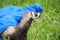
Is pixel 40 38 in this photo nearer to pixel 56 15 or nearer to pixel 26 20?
pixel 26 20

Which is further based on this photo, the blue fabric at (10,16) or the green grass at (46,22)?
the green grass at (46,22)

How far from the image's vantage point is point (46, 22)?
3604 millimetres

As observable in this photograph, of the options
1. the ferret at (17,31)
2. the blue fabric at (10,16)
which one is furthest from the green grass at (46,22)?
the ferret at (17,31)

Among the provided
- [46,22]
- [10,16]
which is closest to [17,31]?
[10,16]

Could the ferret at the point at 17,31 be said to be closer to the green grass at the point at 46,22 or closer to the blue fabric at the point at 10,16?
the blue fabric at the point at 10,16

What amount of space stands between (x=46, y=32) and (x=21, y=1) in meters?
0.96

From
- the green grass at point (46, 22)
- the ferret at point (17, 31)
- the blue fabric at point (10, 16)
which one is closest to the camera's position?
the ferret at point (17, 31)

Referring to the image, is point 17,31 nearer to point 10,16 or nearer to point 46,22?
point 10,16

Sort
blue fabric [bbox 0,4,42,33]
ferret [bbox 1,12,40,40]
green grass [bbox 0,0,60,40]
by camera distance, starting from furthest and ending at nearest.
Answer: green grass [bbox 0,0,60,40] < blue fabric [bbox 0,4,42,33] < ferret [bbox 1,12,40,40]

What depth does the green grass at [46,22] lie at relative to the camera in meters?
3.27

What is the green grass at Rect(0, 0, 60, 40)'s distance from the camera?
327cm

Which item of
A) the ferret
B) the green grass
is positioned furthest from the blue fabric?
the green grass

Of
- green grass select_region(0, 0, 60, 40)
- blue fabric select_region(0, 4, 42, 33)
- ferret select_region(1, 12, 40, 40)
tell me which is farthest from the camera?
green grass select_region(0, 0, 60, 40)

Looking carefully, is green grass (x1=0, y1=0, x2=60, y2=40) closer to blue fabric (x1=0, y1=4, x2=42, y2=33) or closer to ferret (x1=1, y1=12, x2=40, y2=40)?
blue fabric (x1=0, y1=4, x2=42, y2=33)
